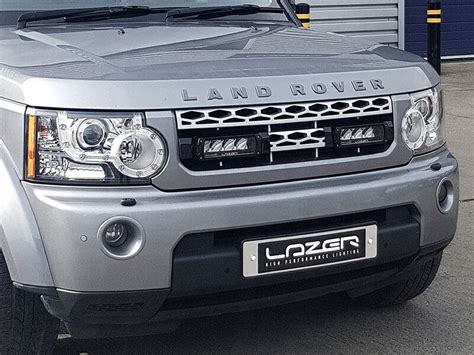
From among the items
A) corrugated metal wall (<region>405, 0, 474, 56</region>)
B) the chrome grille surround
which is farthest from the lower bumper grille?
corrugated metal wall (<region>405, 0, 474, 56</region>)

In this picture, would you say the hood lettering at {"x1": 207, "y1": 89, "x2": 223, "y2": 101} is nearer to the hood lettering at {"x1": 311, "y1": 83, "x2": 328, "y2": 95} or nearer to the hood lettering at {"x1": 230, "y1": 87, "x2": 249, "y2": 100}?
the hood lettering at {"x1": 230, "y1": 87, "x2": 249, "y2": 100}

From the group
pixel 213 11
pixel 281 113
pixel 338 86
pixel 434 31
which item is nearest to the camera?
pixel 281 113

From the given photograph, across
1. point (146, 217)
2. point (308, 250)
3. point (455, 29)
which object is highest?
point (146, 217)

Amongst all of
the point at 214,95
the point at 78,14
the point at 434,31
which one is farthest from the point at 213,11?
the point at 434,31

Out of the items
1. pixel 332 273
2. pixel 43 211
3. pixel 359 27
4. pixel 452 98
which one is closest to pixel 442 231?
pixel 332 273

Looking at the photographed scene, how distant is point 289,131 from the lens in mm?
3104

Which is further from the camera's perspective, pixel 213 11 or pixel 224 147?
pixel 213 11

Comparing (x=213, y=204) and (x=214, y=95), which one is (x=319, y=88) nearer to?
(x=214, y=95)

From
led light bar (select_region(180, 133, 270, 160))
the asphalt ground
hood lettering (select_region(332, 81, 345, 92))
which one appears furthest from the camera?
the asphalt ground

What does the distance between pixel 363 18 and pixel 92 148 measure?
11392mm

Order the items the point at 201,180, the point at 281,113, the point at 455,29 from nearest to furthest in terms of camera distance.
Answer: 1. the point at 201,180
2. the point at 281,113
3. the point at 455,29

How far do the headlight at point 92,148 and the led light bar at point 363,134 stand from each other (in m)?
0.65

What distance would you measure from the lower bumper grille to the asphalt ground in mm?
860

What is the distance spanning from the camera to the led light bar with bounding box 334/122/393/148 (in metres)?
3.20
